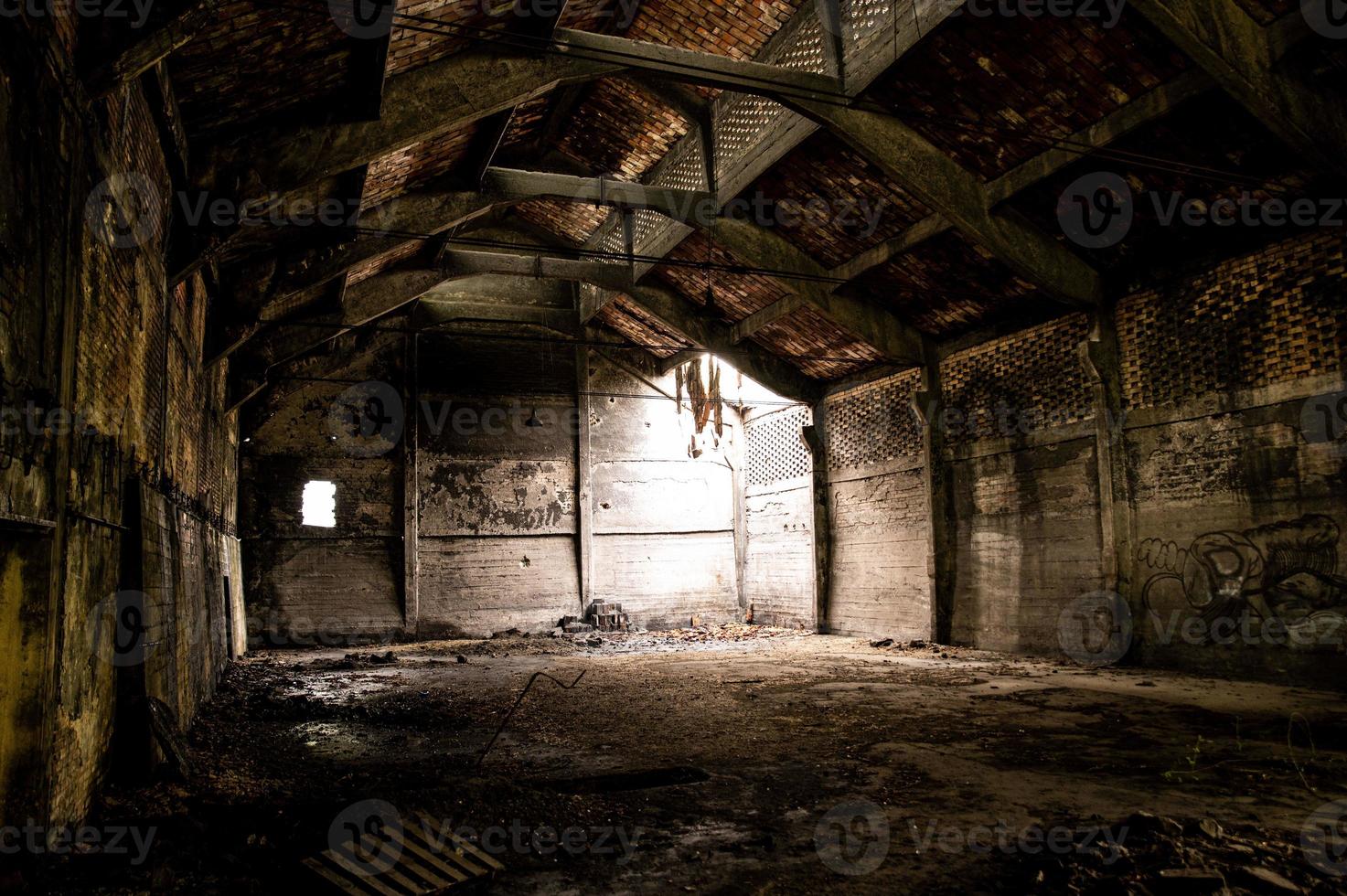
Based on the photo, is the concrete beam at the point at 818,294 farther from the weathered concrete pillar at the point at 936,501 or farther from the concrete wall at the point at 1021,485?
the concrete wall at the point at 1021,485

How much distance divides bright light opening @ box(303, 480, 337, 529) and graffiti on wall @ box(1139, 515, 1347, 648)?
11690 mm

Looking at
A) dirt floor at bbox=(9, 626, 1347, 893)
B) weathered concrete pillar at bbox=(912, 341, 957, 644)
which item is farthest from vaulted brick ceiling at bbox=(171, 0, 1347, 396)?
dirt floor at bbox=(9, 626, 1347, 893)

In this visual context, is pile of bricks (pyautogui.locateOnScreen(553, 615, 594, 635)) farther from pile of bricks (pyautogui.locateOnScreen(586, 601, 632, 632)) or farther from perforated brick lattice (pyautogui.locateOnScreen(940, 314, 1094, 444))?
perforated brick lattice (pyautogui.locateOnScreen(940, 314, 1094, 444))

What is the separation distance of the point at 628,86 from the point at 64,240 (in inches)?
300

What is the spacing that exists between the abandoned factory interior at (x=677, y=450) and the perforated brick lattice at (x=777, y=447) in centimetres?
14

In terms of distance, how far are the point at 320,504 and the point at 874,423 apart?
360 inches

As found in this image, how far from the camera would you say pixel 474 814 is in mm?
3770

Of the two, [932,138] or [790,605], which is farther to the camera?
[790,605]

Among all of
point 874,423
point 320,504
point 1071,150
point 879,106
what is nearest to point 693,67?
point 879,106

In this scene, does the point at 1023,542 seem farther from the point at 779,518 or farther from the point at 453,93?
the point at 453,93

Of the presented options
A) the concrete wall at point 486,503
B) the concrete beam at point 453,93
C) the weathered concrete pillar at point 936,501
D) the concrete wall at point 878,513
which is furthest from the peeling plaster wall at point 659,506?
the concrete beam at point 453,93

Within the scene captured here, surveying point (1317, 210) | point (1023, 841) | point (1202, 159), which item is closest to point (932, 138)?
point (1202, 159)

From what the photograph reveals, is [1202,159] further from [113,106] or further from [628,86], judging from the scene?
[113,106]

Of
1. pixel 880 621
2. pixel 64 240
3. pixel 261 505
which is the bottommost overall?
pixel 880 621
